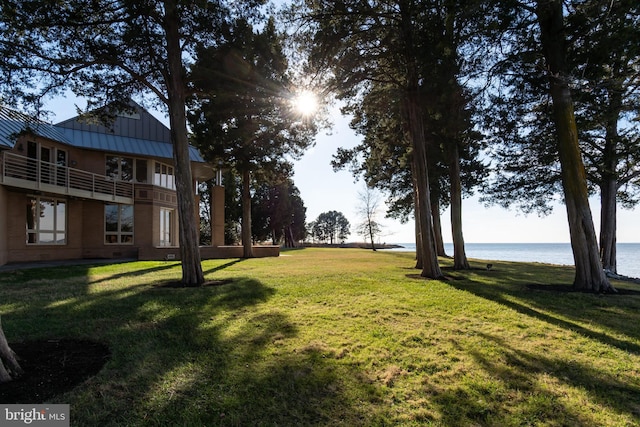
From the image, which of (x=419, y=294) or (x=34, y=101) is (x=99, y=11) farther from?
(x=419, y=294)

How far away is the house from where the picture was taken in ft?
47.8

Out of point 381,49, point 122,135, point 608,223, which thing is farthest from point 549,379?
point 122,135

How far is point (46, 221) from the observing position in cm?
1619

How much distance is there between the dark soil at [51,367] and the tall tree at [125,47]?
16.0ft

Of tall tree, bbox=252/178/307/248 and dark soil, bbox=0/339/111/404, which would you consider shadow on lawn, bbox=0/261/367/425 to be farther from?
tall tree, bbox=252/178/307/248

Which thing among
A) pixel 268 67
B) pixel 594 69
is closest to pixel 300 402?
pixel 268 67

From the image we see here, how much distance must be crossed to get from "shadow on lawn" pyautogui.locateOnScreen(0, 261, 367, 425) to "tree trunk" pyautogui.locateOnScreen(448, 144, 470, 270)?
10.6 metres

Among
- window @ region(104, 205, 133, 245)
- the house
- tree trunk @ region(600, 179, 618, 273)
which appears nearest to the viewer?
the house

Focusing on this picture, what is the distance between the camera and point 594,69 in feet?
28.4

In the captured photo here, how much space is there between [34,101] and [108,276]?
5482 millimetres

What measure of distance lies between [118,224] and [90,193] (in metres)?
2.55

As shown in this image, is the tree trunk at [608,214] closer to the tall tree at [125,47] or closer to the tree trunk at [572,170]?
the tree trunk at [572,170]

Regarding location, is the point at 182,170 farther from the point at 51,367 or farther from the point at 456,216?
the point at 456,216

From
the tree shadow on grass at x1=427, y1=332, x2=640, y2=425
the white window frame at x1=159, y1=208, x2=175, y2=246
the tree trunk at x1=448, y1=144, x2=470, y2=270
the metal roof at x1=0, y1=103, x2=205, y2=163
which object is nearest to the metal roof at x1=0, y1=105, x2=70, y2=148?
the metal roof at x1=0, y1=103, x2=205, y2=163
